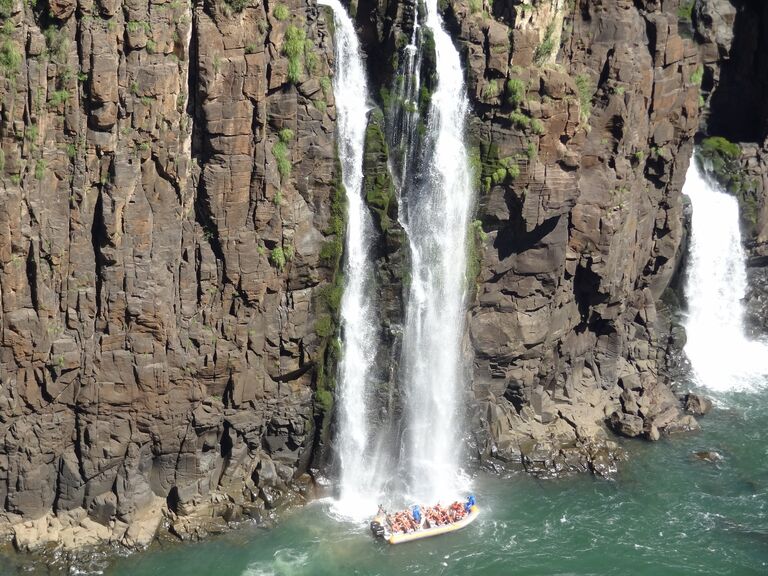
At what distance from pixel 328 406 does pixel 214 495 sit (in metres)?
5.51

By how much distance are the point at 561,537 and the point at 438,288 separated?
10.8 meters

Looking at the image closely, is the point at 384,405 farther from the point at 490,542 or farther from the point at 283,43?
the point at 283,43

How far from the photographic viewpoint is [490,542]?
39.1 meters

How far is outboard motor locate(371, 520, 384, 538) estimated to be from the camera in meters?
38.7

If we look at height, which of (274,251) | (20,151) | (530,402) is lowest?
(530,402)

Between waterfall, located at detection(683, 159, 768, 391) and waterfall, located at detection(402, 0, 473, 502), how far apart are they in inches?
632

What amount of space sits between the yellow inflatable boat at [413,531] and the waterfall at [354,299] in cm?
165

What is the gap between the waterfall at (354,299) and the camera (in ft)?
128

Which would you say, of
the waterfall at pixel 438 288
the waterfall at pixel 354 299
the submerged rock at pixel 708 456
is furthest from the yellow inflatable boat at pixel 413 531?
the submerged rock at pixel 708 456

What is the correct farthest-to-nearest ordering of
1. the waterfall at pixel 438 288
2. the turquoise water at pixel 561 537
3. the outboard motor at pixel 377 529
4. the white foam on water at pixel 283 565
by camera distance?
1. the waterfall at pixel 438 288
2. the outboard motor at pixel 377 529
3. the turquoise water at pixel 561 537
4. the white foam on water at pixel 283 565

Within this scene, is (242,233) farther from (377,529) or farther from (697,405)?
(697,405)

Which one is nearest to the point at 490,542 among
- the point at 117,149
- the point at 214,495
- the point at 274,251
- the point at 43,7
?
the point at 214,495

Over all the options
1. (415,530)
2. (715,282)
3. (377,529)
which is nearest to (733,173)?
(715,282)

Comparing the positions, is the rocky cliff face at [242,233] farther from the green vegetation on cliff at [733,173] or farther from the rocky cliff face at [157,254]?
the green vegetation on cliff at [733,173]
